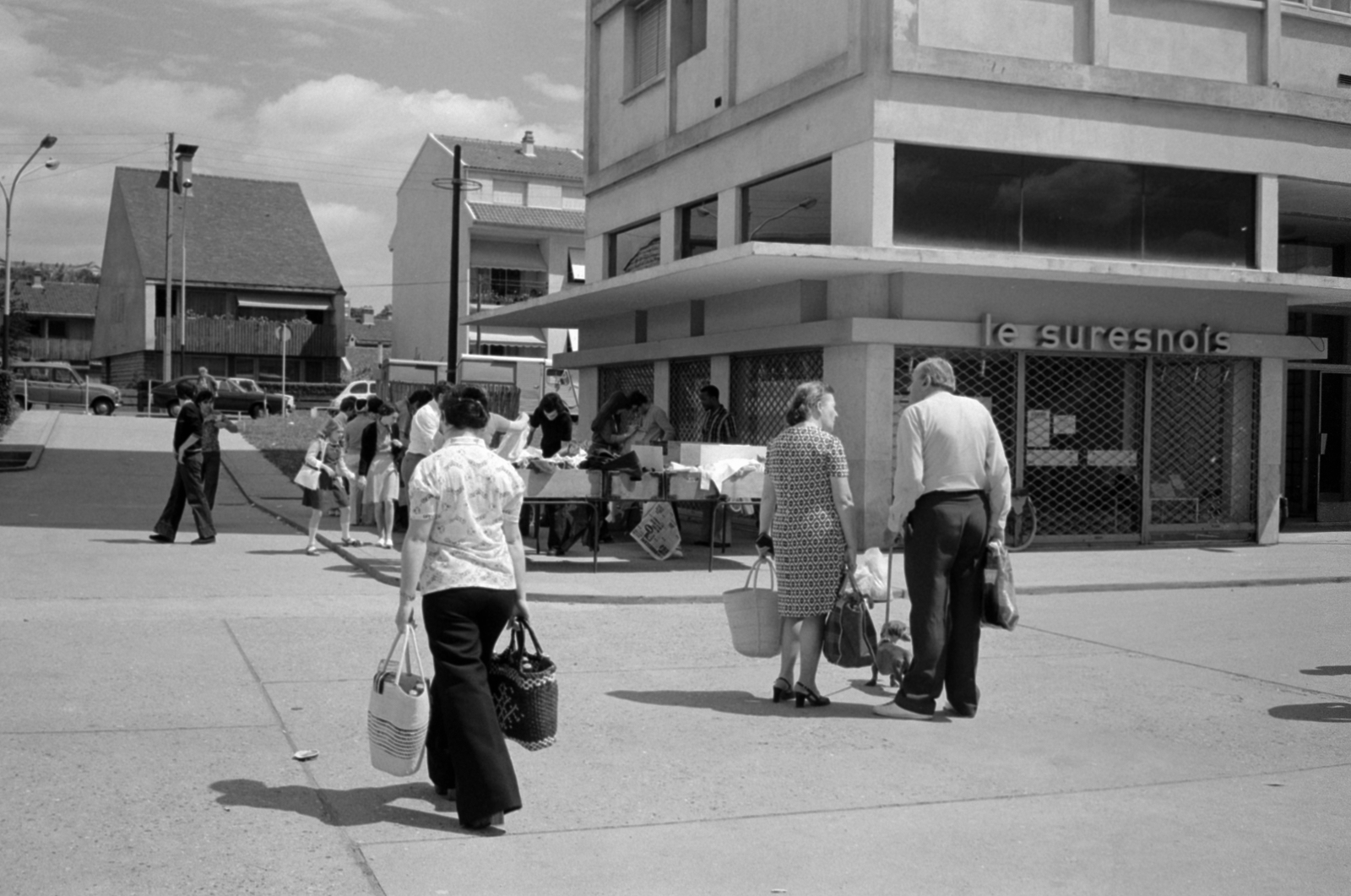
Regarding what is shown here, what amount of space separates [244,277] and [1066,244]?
165 ft

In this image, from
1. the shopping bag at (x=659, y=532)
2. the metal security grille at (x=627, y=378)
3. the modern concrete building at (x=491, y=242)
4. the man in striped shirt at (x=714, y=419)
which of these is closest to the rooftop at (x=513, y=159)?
the modern concrete building at (x=491, y=242)

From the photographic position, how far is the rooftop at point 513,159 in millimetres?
62688

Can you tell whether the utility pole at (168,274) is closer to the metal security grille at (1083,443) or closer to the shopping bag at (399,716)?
the metal security grille at (1083,443)

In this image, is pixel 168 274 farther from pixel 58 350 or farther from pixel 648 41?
pixel 648 41

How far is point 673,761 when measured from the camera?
688cm

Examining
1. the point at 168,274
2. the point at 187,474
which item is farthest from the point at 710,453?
the point at 168,274

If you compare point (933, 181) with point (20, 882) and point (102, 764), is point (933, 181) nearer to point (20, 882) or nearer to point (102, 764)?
point (102, 764)

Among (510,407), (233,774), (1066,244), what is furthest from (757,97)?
(510,407)

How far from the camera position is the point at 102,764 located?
6.44 metres

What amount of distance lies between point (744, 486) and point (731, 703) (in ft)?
20.9

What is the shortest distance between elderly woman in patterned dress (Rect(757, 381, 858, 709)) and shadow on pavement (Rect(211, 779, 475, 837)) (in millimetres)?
2546

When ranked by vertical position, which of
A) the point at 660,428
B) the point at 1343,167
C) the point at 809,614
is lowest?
the point at 809,614

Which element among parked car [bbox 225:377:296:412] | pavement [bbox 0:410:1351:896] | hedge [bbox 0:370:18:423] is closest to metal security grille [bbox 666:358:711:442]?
pavement [bbox 0:410:1351:896]

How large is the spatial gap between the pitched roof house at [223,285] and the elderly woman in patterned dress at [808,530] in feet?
175
